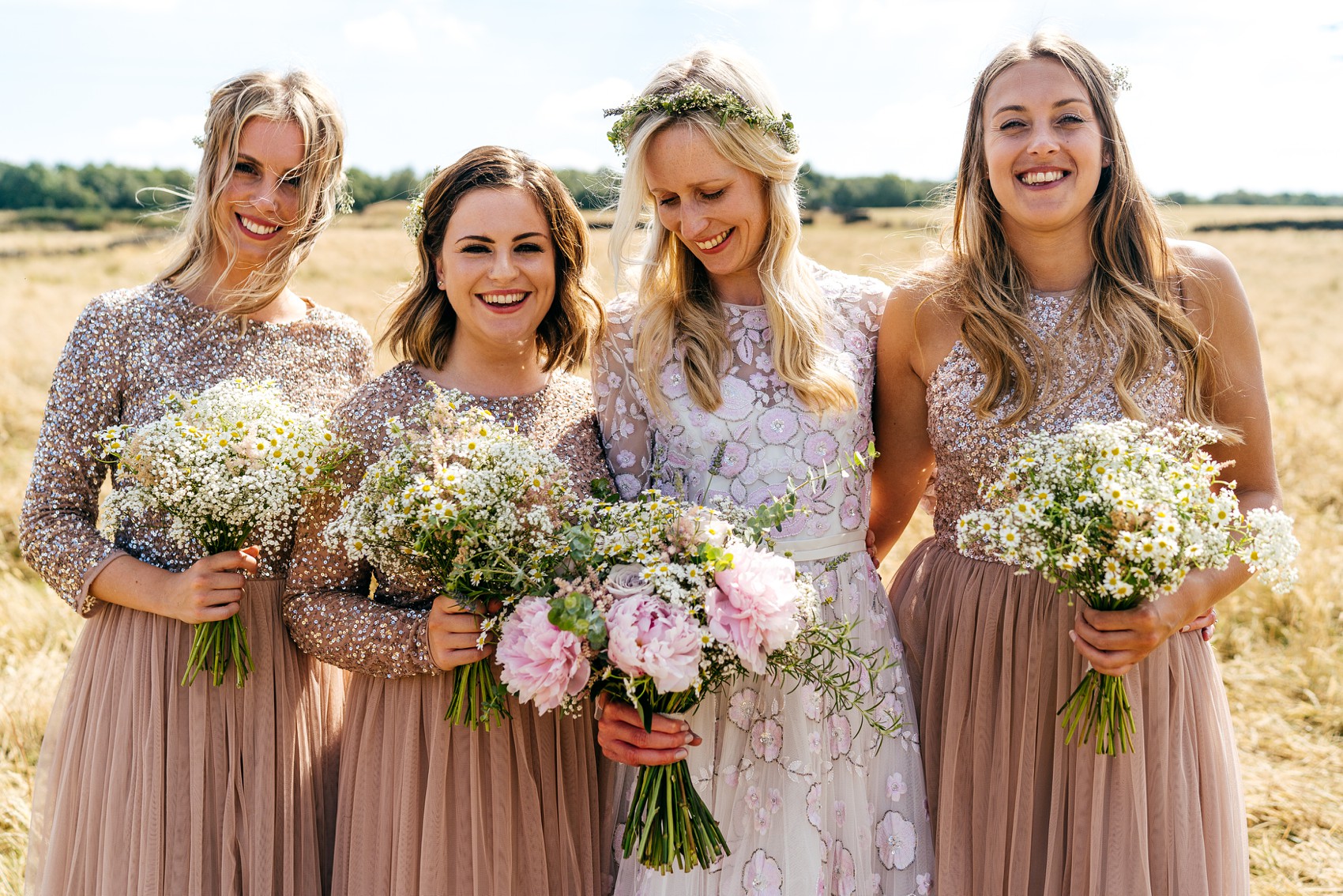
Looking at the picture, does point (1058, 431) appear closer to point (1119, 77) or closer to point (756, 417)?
point (756, 417)

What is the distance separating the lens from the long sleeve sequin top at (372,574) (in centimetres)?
310

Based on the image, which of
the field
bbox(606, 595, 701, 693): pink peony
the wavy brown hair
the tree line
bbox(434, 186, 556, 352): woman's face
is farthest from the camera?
the tree line

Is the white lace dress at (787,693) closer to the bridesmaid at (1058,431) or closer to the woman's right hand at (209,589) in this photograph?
the bridesmaid at (1058,431)

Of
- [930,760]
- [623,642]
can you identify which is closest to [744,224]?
[623,642]

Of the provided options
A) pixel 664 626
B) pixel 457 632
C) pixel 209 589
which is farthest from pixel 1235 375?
pixel 209 589

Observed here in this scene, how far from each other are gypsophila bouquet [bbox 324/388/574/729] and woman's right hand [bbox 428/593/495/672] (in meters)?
0.05

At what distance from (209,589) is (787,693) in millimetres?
1804

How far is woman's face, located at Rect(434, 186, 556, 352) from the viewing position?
3.38m

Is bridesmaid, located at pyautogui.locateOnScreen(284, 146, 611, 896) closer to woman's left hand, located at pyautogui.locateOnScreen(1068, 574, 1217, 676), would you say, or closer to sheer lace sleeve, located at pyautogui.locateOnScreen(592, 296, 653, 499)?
sheer lace sleeve, located at pyautogui.locateOnScreen(592, 296, 653, 499)

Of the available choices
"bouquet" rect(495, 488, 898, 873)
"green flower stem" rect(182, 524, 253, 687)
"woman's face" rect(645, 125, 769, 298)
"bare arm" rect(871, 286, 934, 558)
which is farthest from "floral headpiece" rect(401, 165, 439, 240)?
"bare arm" rect(871, 286, 934, 558)

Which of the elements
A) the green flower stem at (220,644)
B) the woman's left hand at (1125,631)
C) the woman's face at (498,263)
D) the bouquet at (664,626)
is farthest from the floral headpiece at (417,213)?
the woman's left hand at (1125,631)

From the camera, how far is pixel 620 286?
384 centimetres

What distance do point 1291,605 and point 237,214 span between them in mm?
7068

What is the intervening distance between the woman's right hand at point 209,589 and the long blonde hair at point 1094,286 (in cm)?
237
